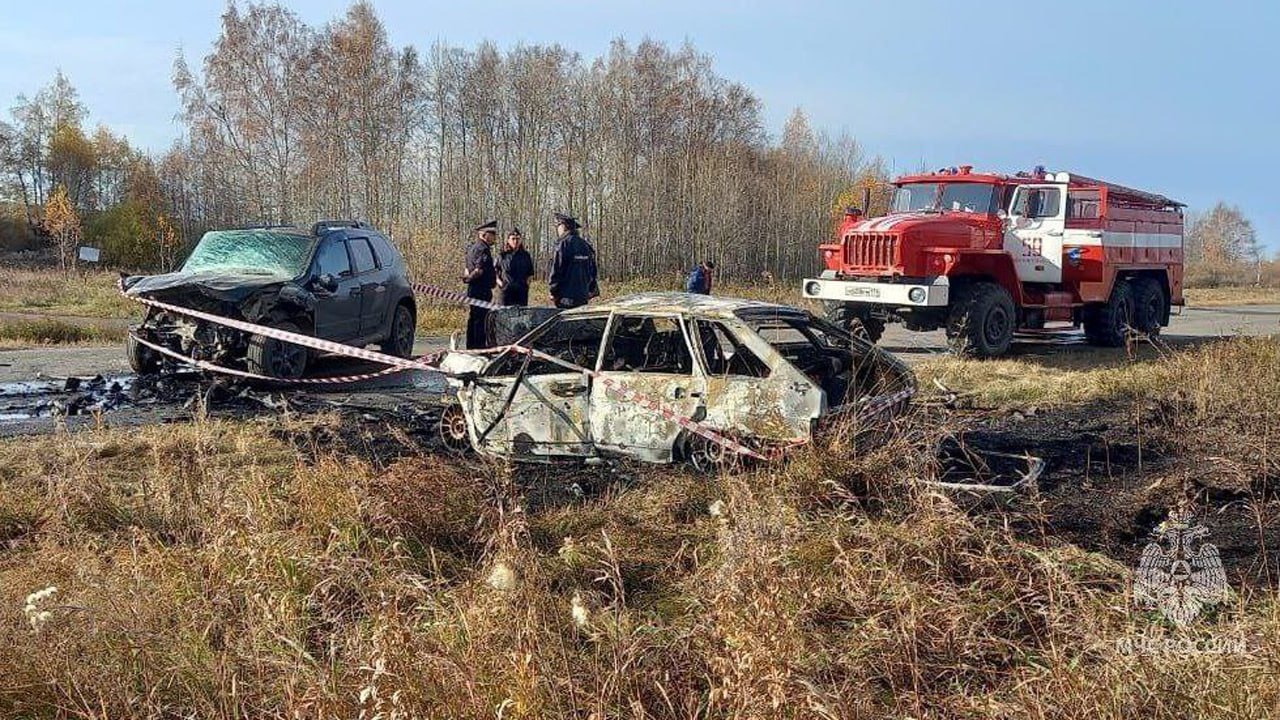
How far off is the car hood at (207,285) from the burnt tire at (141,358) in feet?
1.94

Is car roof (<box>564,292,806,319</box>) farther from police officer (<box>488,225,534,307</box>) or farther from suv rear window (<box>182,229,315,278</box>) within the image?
police officer (<box>488,225,534,307</box>)

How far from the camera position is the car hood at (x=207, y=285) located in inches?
381

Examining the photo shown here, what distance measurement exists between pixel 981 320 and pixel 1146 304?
15.5 feet

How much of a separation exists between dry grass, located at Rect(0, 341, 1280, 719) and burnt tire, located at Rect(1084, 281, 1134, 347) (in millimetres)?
10860

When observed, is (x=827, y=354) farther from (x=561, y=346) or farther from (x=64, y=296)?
(x=64, y=296)

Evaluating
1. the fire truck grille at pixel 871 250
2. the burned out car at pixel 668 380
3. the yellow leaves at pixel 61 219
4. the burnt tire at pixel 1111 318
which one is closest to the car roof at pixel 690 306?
the burned out car at pixel 668 380

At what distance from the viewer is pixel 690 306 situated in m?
6.48

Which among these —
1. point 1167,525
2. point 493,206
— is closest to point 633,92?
point 493,206

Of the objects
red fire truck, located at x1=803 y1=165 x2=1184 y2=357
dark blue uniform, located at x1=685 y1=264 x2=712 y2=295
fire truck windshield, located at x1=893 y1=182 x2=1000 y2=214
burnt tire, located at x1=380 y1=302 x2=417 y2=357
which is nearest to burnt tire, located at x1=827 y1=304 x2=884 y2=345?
red fire truck, located at x1=803 y1=165 x2=1184 y2=357

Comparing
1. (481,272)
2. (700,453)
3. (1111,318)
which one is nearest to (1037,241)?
(1111,318)

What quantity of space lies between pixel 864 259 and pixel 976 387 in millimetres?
3030

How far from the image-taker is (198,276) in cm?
1026

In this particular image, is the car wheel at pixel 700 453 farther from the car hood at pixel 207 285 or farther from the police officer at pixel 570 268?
the police officer at pixel 570 268

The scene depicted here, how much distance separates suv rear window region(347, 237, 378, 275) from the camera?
38.6 ft
